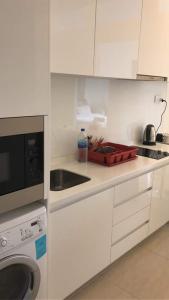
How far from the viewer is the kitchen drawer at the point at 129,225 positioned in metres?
2.05

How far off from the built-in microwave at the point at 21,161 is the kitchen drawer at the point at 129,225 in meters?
0.94

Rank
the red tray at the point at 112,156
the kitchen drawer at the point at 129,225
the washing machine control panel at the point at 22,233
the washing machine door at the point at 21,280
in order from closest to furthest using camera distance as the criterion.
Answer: the washing machine control panel at the point at 22,233
the washing machine door at the point at 21,280
the kitchen drawer at the point at 129,225
the red tray at the point at 112,156

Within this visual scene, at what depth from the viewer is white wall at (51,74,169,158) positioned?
214 cm

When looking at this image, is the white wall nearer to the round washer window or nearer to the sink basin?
the sink basin

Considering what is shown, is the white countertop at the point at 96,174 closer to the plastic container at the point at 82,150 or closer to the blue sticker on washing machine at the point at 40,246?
the plastic container at the point at 82,150

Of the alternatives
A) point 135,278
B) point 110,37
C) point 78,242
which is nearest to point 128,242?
point 135,278

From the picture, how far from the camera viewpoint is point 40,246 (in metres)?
1.36

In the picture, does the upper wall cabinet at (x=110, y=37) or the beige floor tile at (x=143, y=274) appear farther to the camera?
the beige floor tile at (x=143, y=274)

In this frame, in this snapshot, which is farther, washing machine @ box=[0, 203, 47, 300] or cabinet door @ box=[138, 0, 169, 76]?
cabinet door @ box=[138, 0, 169, 76]

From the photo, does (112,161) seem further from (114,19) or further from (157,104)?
(157,104)

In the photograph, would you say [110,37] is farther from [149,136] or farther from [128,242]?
[128,242]

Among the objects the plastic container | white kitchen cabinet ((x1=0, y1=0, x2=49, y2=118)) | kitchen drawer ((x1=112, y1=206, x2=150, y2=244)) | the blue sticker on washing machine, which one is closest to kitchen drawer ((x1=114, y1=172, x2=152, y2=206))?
kitchen drawer ((x1=112, y1=206, x2=150, y2=244))

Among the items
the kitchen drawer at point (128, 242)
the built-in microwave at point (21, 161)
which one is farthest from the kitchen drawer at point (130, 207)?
the built-in microwave at point (21, 161)

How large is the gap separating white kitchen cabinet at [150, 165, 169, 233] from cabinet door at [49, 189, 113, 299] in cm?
66
